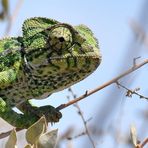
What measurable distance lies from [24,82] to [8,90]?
0.15m

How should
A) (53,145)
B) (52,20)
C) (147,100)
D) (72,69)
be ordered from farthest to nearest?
(52,20) → (72,69) → (147,100) → (53,145)

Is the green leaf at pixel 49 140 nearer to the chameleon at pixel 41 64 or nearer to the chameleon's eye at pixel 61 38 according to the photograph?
the chameleon at pixel 41 64

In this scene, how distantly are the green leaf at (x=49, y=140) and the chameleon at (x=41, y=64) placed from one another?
3.36ft

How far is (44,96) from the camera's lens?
2988 mm

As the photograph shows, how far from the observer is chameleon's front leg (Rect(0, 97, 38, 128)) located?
2.57 meters

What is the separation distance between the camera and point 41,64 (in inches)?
115

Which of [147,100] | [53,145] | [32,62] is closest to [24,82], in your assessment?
[32,62]

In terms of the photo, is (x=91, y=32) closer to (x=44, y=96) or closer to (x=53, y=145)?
(x=44, y=96)

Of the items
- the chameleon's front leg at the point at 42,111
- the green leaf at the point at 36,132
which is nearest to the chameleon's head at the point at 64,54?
the chameleon's front leg at the point at 42,111

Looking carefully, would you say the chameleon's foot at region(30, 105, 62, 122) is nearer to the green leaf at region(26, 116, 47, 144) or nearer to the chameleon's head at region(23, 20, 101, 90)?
the chameleon's head at region(23, 20, 101, 90)

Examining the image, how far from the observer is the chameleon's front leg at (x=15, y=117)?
2574 mm

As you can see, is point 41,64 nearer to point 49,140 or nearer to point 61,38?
point 61,38

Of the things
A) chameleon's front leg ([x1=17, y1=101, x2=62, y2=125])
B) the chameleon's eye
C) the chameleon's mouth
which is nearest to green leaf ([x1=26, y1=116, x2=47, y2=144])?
chameleon's front leg ([x1=17, y1=101, x2=62, y2=125])

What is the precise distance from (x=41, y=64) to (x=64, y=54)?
0.23 meters
